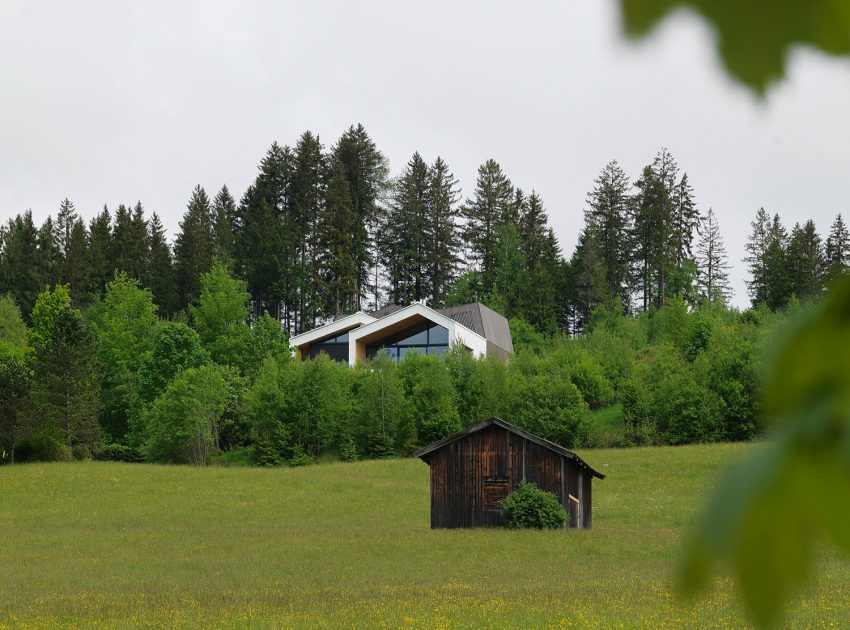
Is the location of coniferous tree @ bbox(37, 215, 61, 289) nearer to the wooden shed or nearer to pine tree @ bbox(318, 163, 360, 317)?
pine tree @ bbox(318, 163, 360, 317)

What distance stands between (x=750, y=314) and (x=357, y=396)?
1217 inches

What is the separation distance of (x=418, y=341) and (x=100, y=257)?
3623cm

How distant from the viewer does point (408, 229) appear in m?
87.1

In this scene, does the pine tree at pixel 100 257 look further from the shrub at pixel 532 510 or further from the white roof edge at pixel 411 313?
the shrub at pixel 532 510

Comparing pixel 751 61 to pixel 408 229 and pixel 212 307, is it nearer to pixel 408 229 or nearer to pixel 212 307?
pixel 212 307

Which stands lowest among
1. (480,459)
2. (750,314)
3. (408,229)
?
(480,459)

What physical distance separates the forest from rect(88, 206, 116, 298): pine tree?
0.71 feet

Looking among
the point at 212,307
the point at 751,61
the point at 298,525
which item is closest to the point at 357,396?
the point at 212,307

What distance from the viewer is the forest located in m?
50.8

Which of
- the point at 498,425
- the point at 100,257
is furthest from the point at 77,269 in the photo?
the point at 498,425

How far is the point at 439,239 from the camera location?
86062mm

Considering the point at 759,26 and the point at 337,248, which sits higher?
the point at 337,248

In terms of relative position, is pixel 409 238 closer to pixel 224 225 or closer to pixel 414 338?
pixel 224 225

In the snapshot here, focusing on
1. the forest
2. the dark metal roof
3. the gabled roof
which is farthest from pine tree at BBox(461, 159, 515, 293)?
the gabled roof
